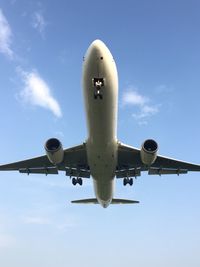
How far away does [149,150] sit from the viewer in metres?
25.3

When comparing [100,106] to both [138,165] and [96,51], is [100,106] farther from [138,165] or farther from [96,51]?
[138,165]

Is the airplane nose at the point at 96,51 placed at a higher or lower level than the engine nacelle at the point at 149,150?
higher

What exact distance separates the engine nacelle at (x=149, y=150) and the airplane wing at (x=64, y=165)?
12.3 ft

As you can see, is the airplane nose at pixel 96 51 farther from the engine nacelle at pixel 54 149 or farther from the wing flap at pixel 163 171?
the wing flap at pixel 163 171

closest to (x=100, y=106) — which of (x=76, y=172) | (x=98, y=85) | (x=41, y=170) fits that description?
(x=98, y=85)

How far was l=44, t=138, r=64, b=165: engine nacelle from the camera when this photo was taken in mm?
25062

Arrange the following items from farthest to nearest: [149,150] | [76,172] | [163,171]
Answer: [163,171], [76,172], [149,150]

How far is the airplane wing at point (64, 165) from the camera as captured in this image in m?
27.3

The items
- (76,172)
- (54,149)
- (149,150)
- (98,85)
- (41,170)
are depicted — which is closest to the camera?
(98,85)

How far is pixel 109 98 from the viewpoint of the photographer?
22.4 metres

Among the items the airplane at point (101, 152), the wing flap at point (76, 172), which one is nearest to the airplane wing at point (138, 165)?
the airplane at point (101, 152)

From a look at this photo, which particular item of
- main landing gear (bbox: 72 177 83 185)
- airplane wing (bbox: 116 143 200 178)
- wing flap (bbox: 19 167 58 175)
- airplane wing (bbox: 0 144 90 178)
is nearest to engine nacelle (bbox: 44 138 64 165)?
airplane wing (bbox: 0 144 90 178)

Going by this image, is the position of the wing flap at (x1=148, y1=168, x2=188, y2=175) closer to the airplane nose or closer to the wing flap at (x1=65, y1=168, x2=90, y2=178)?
the wing flap at (x1=65, y1=168, x2=90, y2=178)

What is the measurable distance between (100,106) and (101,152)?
10.9 feet
